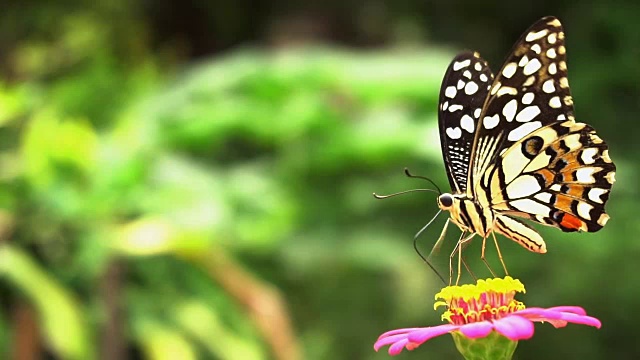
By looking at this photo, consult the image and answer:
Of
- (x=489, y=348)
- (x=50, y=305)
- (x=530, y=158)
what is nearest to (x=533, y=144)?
(x=530, y=158)

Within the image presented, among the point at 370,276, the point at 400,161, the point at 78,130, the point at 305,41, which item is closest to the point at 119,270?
the point at 78,130

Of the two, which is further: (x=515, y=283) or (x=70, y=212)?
(x=70, y=212)

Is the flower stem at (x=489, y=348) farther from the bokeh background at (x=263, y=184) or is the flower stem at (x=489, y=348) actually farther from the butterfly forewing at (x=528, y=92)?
the bokeh background at (x=263, y=184)

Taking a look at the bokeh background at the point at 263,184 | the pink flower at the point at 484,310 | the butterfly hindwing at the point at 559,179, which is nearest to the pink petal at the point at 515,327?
the pink flower at the point at 484,310

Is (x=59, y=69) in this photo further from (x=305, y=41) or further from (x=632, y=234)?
(x=632, y=234)

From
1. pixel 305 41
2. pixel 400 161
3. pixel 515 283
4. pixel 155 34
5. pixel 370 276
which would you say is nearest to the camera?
pixel 515 283

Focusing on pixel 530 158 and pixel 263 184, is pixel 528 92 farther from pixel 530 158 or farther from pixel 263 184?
pixel 263 184

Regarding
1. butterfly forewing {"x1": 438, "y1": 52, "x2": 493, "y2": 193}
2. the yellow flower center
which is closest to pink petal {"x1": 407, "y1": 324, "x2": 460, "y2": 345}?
the yellow flower center
